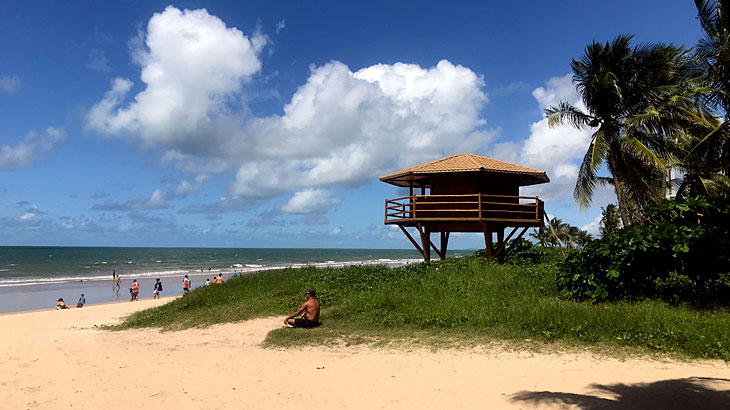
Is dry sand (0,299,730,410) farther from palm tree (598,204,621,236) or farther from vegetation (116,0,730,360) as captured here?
palm tree (598,204,621,236)

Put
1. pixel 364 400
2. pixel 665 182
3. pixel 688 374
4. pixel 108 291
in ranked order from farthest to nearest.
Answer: pixel 108 291 < pixel 665 182 < pixel 688 374 < pixel 364 400

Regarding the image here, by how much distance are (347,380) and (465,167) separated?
1447 centimetres

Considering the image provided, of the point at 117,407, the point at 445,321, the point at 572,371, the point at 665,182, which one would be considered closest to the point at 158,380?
the point at 117,407

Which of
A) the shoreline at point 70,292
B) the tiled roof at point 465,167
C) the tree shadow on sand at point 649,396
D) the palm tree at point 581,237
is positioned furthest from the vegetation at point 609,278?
the palm tree at point 581,237

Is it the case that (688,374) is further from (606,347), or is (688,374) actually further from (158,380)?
(158,380)

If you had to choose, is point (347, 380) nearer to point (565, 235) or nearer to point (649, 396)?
point (649, 396)

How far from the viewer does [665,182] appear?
2566 centimetres

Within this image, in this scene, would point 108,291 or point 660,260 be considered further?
point 108,291

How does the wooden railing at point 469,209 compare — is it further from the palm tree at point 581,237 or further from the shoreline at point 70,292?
the palm tree at point 581,237

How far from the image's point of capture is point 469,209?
21.6 m

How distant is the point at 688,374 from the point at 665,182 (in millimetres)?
20965

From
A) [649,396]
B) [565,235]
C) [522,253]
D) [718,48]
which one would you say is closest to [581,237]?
[565,235]

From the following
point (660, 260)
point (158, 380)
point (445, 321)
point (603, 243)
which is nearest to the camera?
point (158, 380)

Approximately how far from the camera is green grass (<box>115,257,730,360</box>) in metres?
10.3
